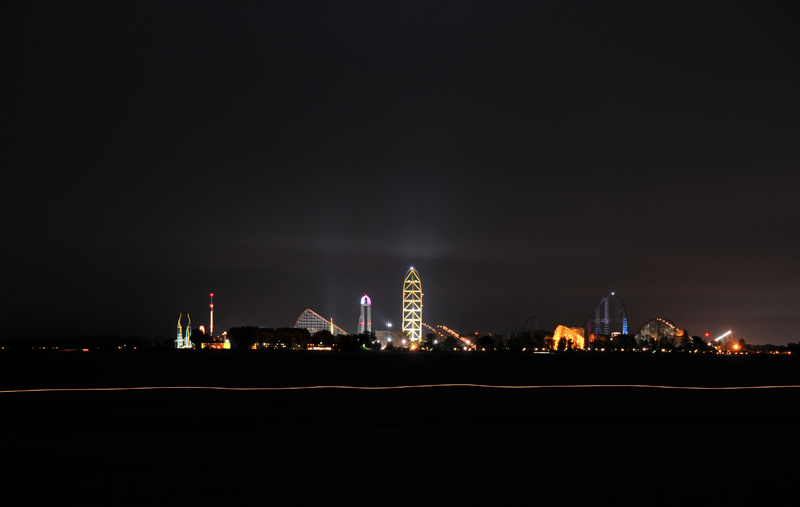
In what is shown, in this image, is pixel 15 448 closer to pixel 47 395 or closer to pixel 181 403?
pixel 181 403

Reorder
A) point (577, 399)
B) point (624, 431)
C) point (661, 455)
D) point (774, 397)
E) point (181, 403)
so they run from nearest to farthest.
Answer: point (661, 455), point (624, 431), point (181, 403), point (577, 399), point (774, 397)

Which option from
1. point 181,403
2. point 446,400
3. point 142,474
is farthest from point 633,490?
point 181,403

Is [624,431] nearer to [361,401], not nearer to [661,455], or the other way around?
[661,455]

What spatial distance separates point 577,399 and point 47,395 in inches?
1078

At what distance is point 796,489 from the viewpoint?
11.5 meters

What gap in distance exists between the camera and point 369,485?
11.7 m

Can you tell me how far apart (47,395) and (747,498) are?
32.9m

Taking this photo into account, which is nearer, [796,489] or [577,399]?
[796,489]

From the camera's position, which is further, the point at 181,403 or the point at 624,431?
the point at 181,403

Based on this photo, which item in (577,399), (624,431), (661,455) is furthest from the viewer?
(577,399)

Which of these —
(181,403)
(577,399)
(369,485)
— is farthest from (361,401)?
(369,485)

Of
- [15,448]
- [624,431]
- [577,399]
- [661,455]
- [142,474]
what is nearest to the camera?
[142,474]

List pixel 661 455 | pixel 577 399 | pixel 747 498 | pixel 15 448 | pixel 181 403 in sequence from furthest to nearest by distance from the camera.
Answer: pixel 577 399, pixel 181 403, pixel 15 448, pixel 661 455, pixel 747 498

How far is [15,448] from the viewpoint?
15727mm
